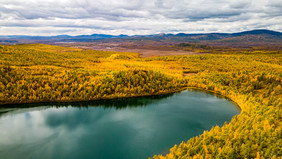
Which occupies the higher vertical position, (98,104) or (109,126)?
(98,104)

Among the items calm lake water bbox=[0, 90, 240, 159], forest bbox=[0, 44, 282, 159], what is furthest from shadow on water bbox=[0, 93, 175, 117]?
forest bbox=[0, 44, 282, 159]

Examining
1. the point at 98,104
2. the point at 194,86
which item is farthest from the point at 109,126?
the point at 194,86

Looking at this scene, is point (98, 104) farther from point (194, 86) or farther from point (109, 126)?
point (194, 86)

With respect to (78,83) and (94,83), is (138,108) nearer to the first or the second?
(94,83)

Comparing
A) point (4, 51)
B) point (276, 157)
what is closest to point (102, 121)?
point (276, 157)

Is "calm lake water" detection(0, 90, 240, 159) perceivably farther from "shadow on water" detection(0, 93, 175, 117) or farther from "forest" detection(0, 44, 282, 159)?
"forest" detection(0, 44, 282, 159)

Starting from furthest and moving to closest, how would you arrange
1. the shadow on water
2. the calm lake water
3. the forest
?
the shadow on water
the calm lake water
the forest

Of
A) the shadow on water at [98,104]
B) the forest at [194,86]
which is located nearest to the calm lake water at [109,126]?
the shadow on water at [98,104]

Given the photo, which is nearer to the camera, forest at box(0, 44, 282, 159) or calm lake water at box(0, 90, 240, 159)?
forest at box(0, 44, 282, 159)
